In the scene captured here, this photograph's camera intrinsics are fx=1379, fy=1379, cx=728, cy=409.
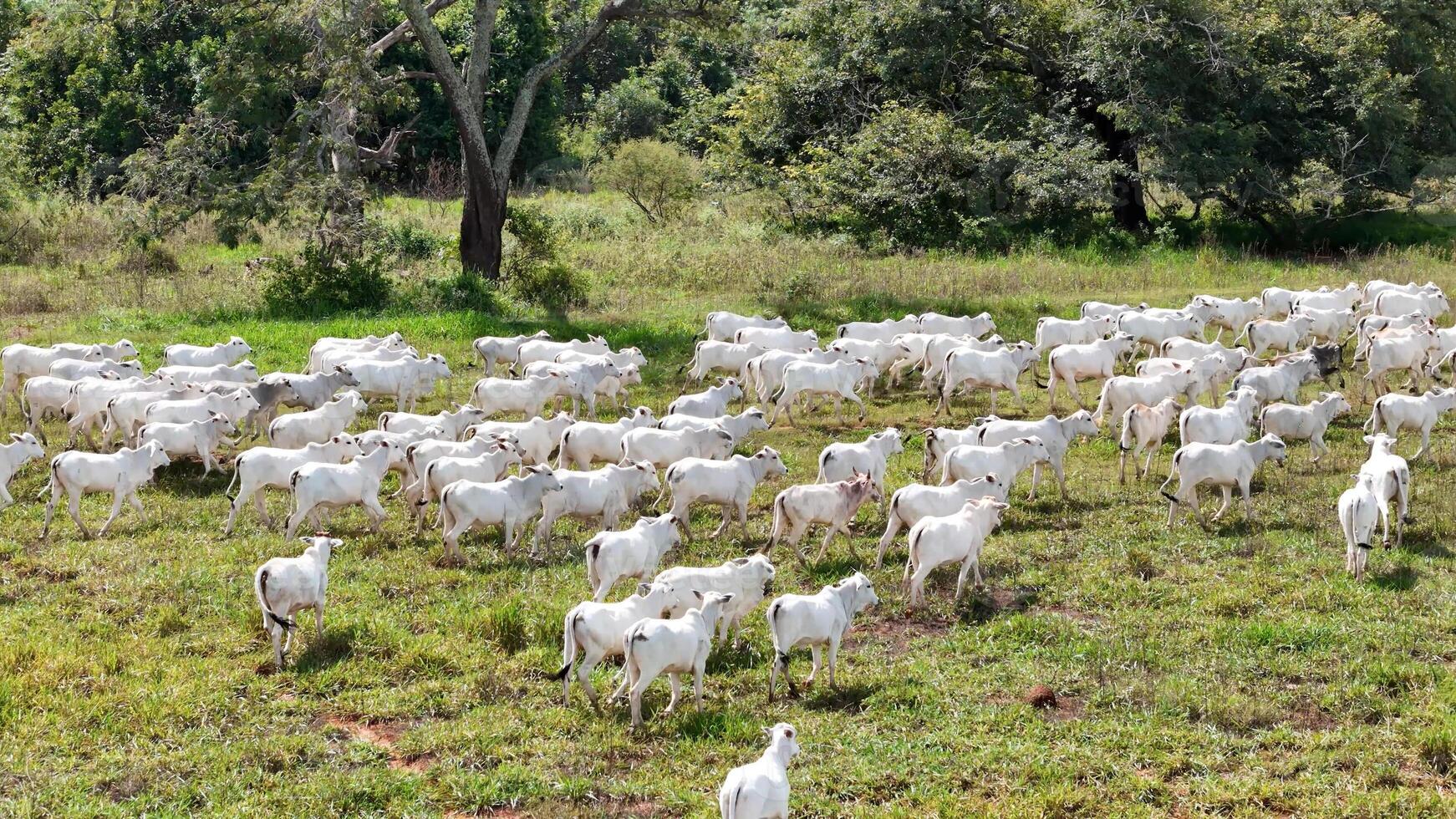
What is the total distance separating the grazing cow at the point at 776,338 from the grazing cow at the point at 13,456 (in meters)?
9.45

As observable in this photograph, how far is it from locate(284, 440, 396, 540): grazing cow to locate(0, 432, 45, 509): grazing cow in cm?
301

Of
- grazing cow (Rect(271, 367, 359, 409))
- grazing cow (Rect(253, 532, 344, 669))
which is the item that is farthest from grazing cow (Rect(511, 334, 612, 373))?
grazing cow (Rect(253, 532, 344, 669))

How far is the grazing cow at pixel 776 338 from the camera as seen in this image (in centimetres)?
2011

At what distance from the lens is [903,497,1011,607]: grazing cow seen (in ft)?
36.7

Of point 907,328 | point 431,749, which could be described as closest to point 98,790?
point 431,749

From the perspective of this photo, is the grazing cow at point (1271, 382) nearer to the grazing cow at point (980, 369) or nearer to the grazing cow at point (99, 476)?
the grazing cow at point (980, 369)

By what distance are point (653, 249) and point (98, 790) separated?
22.8 m

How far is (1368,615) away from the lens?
10.9 m

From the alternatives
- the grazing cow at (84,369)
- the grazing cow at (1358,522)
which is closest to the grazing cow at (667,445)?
the grazing cow at (1358,522)

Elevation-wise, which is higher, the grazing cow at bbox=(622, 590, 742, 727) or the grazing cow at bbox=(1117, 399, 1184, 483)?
the grazing cow at bbox=(1117, 399, 1184, 483)

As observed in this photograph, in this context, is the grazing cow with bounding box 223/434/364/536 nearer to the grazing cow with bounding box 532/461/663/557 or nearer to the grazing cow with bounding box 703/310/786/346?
the grazing cow with bounding box 532/461/663/557

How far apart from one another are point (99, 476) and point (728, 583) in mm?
6699

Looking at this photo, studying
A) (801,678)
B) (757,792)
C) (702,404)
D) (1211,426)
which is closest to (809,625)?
(801,678)

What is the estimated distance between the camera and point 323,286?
80.9 feet
